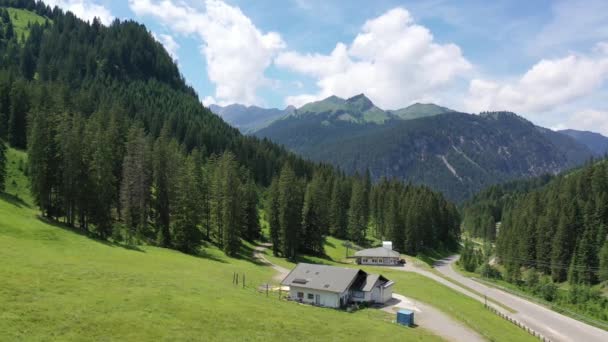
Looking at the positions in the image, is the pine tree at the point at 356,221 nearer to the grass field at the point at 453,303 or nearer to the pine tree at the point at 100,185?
the grass field at the point at 453,303

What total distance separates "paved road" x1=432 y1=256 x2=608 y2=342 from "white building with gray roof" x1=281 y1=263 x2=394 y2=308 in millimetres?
24074

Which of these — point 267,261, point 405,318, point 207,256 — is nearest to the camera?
point 405,318

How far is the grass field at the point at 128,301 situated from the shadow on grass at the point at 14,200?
16.6ft

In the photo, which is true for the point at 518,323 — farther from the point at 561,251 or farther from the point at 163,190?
the point at 163,190

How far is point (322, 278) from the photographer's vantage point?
54875 mm

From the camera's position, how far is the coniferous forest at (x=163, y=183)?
63.6 metres

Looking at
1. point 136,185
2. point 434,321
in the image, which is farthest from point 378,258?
point 136,185

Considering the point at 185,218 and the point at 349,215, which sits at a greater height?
the point at 185,218

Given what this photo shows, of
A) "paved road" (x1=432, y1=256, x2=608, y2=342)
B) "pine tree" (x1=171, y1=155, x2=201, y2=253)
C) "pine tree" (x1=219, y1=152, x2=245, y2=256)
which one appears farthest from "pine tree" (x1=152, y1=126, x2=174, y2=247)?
"paved road" (x1=432, y1=256, x2=608, y2=342)

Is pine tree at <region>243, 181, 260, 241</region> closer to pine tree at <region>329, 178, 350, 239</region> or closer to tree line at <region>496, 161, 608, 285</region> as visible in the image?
pine tree at <region>329, 178, 350, 239</region>

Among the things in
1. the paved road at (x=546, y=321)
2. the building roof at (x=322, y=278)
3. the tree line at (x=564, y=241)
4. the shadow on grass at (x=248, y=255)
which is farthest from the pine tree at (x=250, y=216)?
the tree line at (x=564, y=241)

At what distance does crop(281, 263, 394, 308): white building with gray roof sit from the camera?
173 ft

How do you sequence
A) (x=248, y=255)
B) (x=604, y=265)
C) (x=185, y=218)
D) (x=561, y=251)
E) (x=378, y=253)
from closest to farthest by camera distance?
(x=185, y=218) < (x=248, y=255) < (x=604, y=265) < (x=378, y=253) < (x=561, y=251)

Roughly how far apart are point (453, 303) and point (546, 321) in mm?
16753
